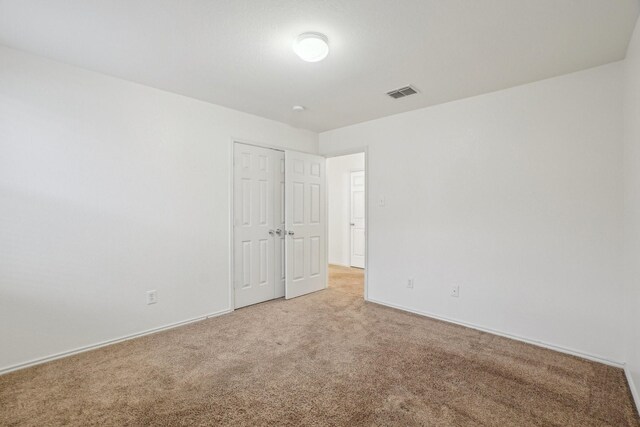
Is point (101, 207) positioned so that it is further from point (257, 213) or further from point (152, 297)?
point (257, 213)

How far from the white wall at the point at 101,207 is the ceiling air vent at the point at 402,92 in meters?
1.89

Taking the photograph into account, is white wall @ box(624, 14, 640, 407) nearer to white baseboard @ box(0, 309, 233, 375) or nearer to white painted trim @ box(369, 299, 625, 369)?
white painted trim @ box(369, 299, 625, 369)

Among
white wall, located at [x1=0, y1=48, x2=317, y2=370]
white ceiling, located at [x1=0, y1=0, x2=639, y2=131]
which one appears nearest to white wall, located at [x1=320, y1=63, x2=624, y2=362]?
white ceiling, located at [x1=0, y1=0, x2=639, y2=131]

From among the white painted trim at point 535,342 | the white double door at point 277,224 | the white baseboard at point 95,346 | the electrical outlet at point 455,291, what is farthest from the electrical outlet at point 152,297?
the electrical outlet at point 455,291

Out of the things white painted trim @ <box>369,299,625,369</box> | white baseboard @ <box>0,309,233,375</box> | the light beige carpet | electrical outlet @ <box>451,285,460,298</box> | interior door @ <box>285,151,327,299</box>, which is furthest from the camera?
interior door @ <box>285,151,327,299</box>

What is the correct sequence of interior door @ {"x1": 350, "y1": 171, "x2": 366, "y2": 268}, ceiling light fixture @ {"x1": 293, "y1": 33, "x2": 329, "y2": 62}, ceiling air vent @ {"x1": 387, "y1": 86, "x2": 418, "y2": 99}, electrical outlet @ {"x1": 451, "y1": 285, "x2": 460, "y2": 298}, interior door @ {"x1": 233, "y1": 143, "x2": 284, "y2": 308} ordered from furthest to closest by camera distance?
interior door @ {"x1": 350, "y1": 171, "x2": 366, "y2": 268} < interior door @ {"x1": 233, "y1": 143, "x2": 284, "y2": 308} < electrical outlet @ {"x1": 451, "y1": 285, "x2": 460, "y2": 298} < ceiling air vent @ {"x1": 387, "y1": 86, "x2": 418, "y2": 99} < ceiling light fixture @ {"x1": 293, "y1": 33, "x2": 329, "y2": 62}

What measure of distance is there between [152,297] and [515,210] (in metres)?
3.63

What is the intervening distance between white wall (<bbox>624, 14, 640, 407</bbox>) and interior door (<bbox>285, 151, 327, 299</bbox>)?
3227mm

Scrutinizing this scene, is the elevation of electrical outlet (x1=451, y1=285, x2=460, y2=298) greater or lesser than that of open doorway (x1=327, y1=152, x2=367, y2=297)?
lesser

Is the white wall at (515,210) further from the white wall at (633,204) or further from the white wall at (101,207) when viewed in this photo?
the white wall at (101,207)

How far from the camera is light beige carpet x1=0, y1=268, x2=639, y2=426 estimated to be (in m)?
1.72

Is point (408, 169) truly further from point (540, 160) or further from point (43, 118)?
point (43, 118)

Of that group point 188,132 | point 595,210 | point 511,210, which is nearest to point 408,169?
point 511,210

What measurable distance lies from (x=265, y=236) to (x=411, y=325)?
2.07 m
